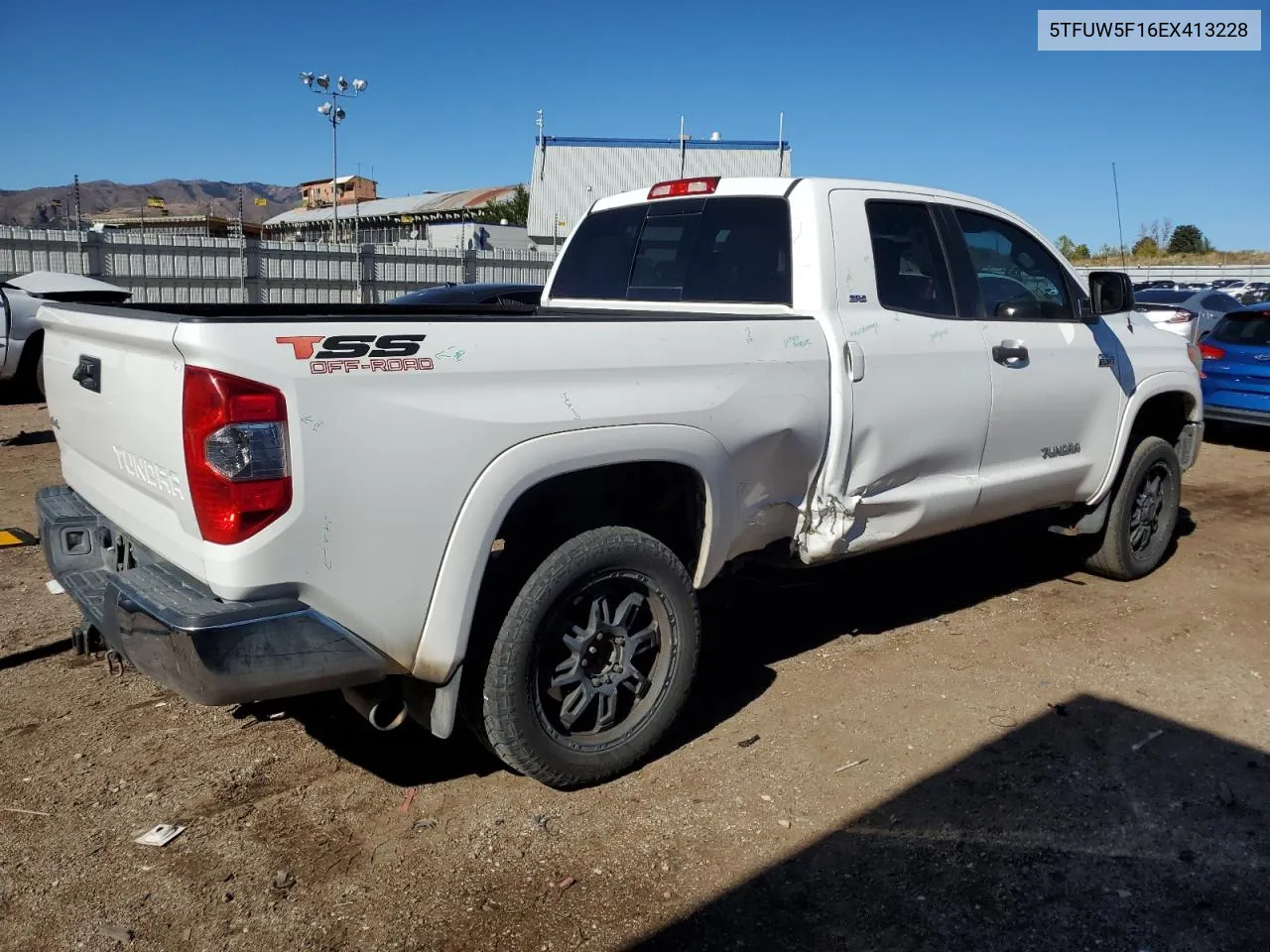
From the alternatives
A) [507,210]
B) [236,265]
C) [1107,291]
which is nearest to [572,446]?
[1107,291]

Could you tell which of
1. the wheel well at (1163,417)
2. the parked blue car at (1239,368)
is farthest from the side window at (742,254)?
the parked blue car at (1239,368)

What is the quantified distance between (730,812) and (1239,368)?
9.97 meters

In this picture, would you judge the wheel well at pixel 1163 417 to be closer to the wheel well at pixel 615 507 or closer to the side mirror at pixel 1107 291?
the side mirror at pixel 1107 291

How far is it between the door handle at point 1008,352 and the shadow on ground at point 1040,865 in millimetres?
1647

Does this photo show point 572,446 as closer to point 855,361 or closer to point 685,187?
point 855,361

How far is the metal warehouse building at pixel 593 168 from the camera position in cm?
3329

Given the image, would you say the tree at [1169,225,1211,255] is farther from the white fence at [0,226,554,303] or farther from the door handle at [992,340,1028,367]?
the door handle at [992,340,1028,367]

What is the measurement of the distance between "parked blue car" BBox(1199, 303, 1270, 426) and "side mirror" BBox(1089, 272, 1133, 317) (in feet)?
22.7

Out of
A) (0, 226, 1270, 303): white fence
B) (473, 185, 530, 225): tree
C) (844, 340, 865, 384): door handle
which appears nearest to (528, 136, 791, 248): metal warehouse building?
(0, 226, 1270, 303): white fence

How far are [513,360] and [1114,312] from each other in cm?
352

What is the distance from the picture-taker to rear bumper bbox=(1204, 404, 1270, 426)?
36.2 feet

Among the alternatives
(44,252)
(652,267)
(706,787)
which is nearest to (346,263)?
(44,252)

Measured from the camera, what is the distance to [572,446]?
129 inches

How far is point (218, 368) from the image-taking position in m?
2.70
